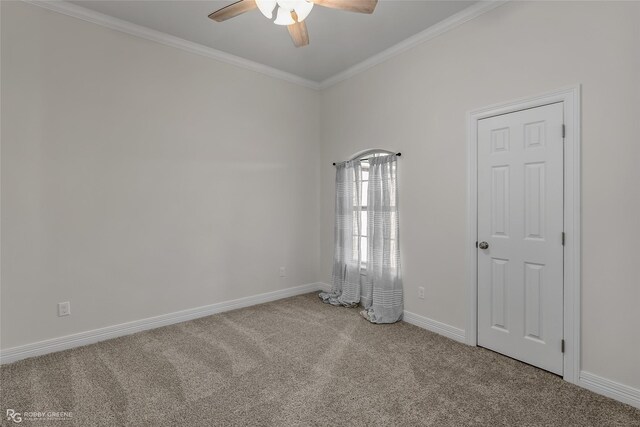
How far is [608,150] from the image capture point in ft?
6.93

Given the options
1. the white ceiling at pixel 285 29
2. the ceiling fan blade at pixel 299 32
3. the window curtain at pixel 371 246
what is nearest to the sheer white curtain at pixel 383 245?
the window curtain at pixel 371 246

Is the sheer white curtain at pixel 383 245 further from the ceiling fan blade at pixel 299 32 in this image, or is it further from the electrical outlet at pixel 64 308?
the electrical outlet at pixel 64 308

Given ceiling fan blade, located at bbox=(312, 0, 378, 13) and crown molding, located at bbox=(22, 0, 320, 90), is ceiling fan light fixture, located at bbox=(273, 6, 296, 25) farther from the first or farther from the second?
crown molding, located at bbox=(22, 0, 320, 90)

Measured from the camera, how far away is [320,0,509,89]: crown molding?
274cm

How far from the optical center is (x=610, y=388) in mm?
2100

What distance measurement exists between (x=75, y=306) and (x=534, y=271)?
12.7ft

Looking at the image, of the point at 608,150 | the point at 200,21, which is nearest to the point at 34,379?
the point at 200,21

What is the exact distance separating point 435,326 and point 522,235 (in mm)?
1222

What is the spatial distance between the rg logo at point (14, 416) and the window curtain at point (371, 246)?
2.78 metres

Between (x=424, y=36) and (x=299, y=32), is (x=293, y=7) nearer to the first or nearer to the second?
(x=299, y=32)

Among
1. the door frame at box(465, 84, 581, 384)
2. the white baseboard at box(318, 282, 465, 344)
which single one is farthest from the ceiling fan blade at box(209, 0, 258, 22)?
the white baseboard at box(318, 282, 465, 344)

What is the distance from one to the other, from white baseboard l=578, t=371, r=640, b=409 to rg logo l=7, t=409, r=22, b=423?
3.60 metres

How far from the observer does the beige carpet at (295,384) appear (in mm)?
1909

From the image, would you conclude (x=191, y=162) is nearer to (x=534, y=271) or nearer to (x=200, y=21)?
(x=200, y=21)
